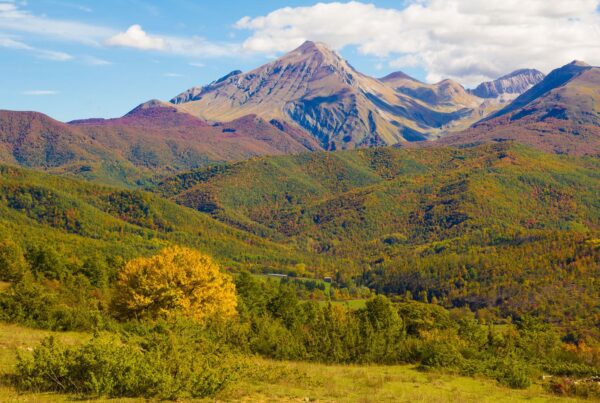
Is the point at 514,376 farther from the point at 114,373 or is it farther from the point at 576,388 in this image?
the point at 114,373

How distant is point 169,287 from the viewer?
56375 mm

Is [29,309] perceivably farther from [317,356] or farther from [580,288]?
[580,288]

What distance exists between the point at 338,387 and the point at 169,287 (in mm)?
27685

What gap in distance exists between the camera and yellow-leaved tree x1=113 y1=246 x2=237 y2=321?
2219 inches

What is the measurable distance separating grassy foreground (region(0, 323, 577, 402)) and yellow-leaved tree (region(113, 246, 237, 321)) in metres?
14.6

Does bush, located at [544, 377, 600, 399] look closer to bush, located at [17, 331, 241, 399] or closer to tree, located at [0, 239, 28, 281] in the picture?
bush, located at [17, 331, 241, 399]

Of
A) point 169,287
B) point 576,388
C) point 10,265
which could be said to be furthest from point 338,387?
point 10,265

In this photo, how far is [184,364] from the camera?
26016 millimetres

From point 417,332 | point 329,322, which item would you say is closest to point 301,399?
point 329,322

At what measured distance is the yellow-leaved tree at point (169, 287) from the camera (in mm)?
56375

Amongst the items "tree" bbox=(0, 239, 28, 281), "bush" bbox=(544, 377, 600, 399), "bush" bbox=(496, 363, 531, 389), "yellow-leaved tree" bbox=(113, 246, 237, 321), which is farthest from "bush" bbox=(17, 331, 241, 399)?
"tree" bbox=(0, 239, 28, 281)

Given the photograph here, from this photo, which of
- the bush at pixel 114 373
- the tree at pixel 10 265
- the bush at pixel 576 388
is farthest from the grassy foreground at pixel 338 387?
the tree at pixel 10 265

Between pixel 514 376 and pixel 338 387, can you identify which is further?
pixel 514 376

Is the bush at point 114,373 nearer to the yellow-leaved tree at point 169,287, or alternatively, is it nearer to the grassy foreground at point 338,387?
the grassy foreground at point 338,387
